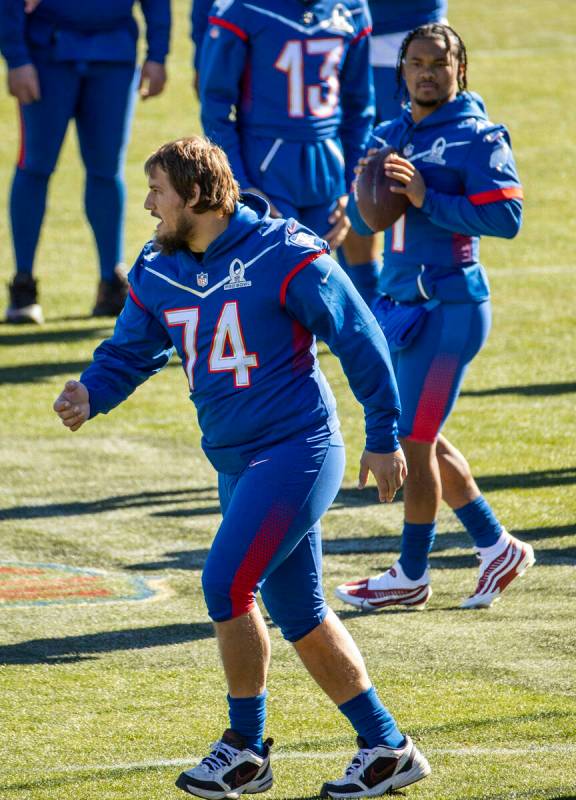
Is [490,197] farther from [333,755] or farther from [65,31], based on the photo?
[65,31]

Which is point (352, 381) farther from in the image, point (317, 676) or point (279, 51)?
point (279, 51)

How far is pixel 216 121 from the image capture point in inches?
313

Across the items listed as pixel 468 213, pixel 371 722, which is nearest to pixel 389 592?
pixel 468 213

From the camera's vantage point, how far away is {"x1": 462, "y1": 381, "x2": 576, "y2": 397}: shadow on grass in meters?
9.59

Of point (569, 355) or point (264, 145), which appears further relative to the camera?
point (569, 355)

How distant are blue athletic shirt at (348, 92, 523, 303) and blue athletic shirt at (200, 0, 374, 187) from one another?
5.54 feet

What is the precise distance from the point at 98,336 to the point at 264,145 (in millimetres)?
3168

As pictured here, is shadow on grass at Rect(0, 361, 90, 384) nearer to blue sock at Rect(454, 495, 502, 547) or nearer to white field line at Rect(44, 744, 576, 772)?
blue sock at Rect(454, 495, 502, 547)

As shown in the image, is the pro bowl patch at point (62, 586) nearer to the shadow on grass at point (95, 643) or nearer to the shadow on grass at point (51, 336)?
the shadow on grass at point (95, 643)

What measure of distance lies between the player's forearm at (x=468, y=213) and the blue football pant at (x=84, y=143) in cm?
508

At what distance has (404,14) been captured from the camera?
32.7 feet

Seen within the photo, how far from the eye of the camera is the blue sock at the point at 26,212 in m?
10.9

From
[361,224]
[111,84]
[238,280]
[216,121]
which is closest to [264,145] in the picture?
[216,121]

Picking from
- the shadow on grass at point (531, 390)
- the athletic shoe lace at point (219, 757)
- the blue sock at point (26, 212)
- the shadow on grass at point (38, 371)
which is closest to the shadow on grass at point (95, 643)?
the athletic shoe lace at point (219, 757)
